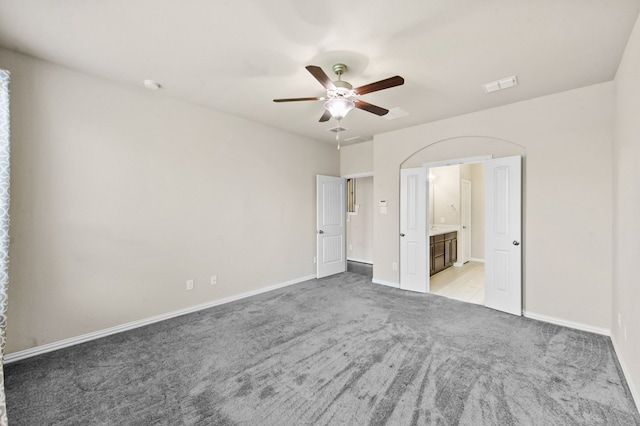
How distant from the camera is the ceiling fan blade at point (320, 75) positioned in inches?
80.3

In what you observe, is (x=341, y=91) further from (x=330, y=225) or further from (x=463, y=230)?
(x=463, y=230)

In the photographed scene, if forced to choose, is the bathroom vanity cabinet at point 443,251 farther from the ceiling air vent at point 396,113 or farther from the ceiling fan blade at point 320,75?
the ceiling fan blade at point 320,75

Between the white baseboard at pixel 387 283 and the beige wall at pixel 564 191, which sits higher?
the beige wall at pixel 564 191

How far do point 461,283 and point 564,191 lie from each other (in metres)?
2.39

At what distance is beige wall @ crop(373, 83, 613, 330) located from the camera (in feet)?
10.00

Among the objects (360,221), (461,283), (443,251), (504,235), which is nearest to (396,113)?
(504,235)

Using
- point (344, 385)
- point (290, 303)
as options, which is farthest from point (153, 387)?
point (290, 303)

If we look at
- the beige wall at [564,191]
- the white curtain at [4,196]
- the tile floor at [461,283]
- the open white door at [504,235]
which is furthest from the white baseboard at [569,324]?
the white curtain at [4,196]

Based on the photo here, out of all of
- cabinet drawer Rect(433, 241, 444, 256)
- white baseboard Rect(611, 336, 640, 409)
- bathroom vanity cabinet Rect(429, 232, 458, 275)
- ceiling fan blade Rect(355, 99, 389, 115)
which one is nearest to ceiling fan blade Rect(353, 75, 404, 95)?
ceiling fan blade Rect(355, 99, 389, 115)

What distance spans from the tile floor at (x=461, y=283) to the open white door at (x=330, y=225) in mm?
1877

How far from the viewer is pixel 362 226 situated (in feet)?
21.3

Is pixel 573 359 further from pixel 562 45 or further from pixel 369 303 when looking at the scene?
pixel 562 45

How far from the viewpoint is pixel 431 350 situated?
2.68 m

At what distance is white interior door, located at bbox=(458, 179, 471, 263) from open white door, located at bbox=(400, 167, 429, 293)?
8.83ft
